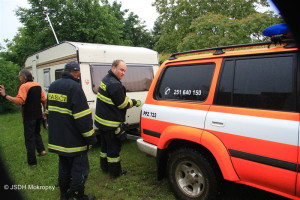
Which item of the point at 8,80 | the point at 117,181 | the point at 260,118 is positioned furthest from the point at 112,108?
the point at 8,80

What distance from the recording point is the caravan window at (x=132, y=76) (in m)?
5.44

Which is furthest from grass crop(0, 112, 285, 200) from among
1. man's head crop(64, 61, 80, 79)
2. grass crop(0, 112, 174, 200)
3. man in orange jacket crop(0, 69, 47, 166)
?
man's head crop(64, 61, 80, 79)

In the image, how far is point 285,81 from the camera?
2.06 meters

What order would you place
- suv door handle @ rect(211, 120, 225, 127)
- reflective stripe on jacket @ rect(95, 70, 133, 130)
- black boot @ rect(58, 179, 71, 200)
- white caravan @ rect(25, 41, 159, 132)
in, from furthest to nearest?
white caravan @ rect(25, 41, 159, 132) → reflective stripe on jacket @ rect(95, 70, 133, 130) → black boot @ rect(58, 179, 71, 200) → suv door handle @ rect(211, 120, 225, 127)

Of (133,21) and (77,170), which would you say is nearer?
(77,170)

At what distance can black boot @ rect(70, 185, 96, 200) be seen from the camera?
298 cm

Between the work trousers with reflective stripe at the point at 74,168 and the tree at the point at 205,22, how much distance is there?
5877 mm

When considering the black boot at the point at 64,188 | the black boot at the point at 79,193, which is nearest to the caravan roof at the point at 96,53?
the black boot at the point at 64,188

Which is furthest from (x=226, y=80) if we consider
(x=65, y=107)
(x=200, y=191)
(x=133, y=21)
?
(x=133, y=21)

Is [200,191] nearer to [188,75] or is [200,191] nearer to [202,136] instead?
[202,136]

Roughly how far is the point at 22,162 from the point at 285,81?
16.4ft

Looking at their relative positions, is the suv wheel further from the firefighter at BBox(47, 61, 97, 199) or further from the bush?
the bush

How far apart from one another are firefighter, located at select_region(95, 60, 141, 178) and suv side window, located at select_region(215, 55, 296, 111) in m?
1.60

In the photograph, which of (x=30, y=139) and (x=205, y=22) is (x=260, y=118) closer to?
(x=30, y=139)
